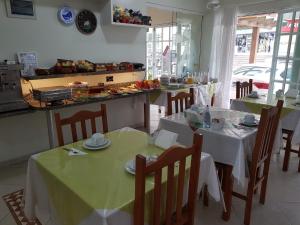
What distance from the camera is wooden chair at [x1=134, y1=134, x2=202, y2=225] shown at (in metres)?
0.92

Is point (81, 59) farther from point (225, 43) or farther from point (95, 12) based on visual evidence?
point (225, 43)

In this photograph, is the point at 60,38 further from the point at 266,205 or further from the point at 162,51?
the point at 162,51

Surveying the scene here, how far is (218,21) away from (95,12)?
238 cm

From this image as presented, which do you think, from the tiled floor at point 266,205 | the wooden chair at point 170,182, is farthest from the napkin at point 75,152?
the tiled floor at point 266,205

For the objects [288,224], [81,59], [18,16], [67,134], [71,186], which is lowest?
[288,224]

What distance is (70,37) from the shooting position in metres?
2.98

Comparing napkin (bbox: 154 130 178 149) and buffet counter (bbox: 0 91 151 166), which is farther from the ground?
napkin (bbox: 154 130 178 149)

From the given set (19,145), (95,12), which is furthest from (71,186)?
→ (95,12)

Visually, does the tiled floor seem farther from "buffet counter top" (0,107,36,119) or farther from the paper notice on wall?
the paper notice on wall

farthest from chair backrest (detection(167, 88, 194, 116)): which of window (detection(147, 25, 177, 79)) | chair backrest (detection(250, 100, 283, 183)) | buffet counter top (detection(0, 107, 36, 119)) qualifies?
window (detection(147, 25, 177, 79))

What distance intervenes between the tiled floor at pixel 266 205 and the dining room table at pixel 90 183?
64 cm

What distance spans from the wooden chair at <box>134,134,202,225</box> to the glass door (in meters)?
3.17

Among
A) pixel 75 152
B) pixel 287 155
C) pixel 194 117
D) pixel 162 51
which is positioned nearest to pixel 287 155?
pixel 287 155

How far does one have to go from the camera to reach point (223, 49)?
14.6 feet
